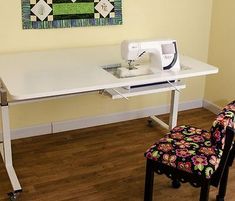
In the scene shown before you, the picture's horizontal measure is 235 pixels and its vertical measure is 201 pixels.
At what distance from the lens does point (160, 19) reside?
356 cm

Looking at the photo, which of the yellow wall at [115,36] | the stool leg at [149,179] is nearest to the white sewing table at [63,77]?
the yellow wall at [115,36]

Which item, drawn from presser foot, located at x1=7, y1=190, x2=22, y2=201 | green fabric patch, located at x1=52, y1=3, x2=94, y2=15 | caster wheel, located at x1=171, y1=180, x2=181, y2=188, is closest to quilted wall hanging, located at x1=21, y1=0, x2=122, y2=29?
green fabric patch, located at x1=52, y1=3, x2=94, y2=15

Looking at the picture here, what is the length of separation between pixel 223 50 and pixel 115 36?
1.09 metres

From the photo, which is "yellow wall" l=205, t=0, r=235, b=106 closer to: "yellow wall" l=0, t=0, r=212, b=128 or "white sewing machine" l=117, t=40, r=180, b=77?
"yellow wall" l=0, t=0, r=212, b=128

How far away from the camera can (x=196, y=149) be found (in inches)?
86.8

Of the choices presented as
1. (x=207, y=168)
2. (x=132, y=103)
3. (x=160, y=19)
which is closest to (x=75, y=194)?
(x=207, y=168)

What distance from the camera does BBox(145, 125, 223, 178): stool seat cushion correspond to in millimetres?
2076

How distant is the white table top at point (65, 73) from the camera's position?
218 cm

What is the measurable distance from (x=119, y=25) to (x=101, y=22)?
0.18m

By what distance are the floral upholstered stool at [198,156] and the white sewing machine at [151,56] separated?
0.49 metres

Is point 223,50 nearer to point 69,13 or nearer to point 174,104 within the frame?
point 174,104

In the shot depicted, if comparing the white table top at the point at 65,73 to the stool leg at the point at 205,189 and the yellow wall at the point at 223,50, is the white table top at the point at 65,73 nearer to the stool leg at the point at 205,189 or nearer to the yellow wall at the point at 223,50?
the stool leg at the point at 205,189

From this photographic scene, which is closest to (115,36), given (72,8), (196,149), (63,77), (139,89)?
(72,8)

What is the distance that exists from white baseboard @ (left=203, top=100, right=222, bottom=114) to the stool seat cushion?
1.59 meters
